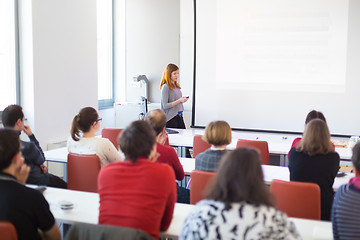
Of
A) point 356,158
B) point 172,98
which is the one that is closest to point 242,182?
point 356,158

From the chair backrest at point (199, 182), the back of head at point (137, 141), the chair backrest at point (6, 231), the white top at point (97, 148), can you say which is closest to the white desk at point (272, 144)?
the white top at point (97, 148)

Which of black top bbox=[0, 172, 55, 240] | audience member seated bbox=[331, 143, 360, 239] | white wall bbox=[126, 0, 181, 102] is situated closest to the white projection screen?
white wall bbox=[126, 0, 181, 102]

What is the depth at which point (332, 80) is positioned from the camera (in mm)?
6043

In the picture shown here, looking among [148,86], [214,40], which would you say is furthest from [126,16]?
[214,40]

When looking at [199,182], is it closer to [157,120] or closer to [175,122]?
[157,120]

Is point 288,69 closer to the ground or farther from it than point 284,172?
farther from it

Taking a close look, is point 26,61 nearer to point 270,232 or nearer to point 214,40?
point 214,40

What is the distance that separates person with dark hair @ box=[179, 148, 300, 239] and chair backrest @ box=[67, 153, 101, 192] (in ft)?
5.78

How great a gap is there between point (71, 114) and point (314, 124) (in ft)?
13.9

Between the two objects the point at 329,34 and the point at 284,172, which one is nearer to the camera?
the point at 284,172

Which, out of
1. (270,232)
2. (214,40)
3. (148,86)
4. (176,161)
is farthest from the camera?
(148,86)

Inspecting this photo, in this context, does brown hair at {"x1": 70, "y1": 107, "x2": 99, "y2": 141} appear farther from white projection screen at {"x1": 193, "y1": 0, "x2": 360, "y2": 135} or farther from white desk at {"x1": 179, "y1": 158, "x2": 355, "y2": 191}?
white projection screen at {"x1": 193, "y1": 0, "x2": 360, "y2": 135}

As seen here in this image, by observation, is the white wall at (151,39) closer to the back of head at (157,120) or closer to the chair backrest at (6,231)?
the back of head at (157,120)

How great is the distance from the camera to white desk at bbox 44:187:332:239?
7.09ft
